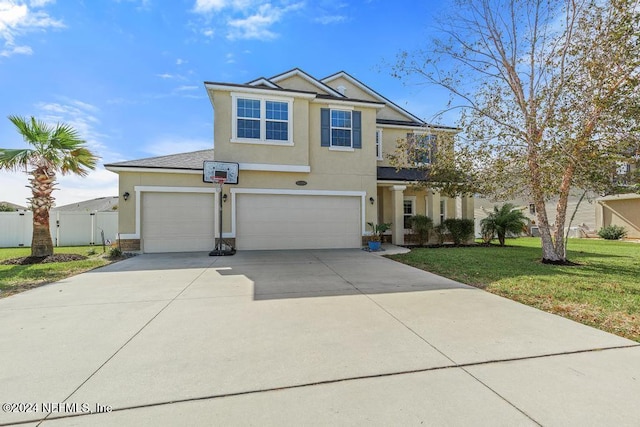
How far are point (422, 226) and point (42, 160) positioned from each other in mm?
15451

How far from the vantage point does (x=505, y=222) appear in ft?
47.6

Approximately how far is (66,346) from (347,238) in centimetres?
1044

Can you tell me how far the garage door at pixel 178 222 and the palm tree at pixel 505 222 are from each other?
13521 millimetres

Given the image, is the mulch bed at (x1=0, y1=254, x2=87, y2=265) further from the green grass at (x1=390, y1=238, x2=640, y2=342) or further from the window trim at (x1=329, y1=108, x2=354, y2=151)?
the green grass at (x1=390, y1=238, x2=640, y2=342)

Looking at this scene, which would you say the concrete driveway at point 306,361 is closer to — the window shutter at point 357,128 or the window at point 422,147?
the window at point 422,147

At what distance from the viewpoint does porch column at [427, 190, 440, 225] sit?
48.6 feet

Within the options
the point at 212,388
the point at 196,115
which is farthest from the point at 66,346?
the point at 196,115

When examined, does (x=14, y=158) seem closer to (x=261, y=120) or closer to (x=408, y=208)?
(x=261, y=120)

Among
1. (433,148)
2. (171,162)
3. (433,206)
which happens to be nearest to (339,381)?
(433,148)

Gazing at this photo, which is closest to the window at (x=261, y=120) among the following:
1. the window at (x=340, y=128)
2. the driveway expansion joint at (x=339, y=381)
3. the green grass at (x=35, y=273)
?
the window at (x=340, y=128)

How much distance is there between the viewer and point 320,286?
620cm

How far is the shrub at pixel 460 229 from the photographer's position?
14.4 meters

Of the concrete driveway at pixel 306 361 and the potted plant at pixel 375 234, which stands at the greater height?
the potted plant at pixel 375 234

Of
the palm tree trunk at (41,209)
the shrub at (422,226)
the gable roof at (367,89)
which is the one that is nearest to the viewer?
the palm tree trunk at (41,209)
